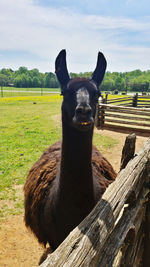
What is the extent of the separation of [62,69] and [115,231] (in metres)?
1.73

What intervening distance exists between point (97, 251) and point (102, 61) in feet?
6.42

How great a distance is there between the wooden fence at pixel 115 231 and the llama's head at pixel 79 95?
2.19 ft

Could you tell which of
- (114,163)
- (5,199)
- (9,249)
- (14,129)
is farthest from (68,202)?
(14,129)

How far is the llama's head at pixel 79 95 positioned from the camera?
1796 mm

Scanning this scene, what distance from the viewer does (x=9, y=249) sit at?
351cm

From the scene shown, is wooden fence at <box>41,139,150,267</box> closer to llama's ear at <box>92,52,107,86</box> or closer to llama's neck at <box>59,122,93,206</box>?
llama's neck at <box>59,122,93,206</box>

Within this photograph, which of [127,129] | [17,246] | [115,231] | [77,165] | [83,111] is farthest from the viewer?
[127,129]

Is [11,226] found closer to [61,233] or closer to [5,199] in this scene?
[5,199]

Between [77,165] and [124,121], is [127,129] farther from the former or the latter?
[77,165]

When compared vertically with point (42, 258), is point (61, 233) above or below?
above

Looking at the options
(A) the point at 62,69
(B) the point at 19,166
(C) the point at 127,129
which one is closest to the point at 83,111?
(A) the point at 62,69

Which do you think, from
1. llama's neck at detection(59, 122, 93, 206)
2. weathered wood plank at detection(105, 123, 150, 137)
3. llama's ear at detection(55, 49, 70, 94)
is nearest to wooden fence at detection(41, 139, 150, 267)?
llama's neck at detection(59, 122, 93, 206)

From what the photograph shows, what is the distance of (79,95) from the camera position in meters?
1.91

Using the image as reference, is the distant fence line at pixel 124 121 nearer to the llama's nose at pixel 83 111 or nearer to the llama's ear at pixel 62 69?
the llama's ear at pixel 62 69
